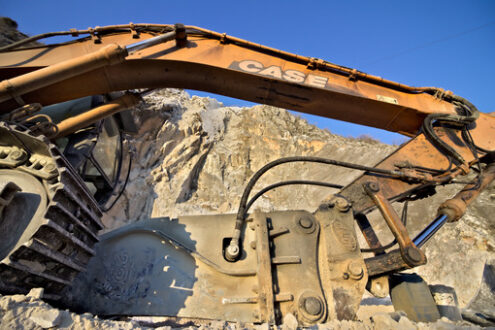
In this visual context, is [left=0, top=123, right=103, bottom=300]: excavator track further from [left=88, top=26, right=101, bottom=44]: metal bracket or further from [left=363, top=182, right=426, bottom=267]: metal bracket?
[left=363, top=182, right=426, bottom=267]: metal bracket

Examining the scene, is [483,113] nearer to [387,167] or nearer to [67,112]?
[387,167]

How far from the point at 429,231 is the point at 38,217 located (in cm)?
385

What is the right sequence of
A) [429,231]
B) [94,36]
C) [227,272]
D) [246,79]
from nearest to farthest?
[227,272], [429,231], [246,79], [94,36]

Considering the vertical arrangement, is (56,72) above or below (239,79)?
below

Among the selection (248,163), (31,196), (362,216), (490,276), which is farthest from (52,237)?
(248,163)

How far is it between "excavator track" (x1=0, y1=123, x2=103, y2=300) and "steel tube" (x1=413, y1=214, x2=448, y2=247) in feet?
11.2

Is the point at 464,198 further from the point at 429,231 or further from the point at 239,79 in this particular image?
the point at 239,79

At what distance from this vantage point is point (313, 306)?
7.72 ft

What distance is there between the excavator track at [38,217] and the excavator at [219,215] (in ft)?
0.03

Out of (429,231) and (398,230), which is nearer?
(398,230)

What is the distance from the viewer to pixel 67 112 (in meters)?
4.31

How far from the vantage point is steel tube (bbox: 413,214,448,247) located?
2.84 m

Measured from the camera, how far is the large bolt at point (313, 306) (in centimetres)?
234

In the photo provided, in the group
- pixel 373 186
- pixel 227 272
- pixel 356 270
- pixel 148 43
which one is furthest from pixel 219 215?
pixel 148 43
